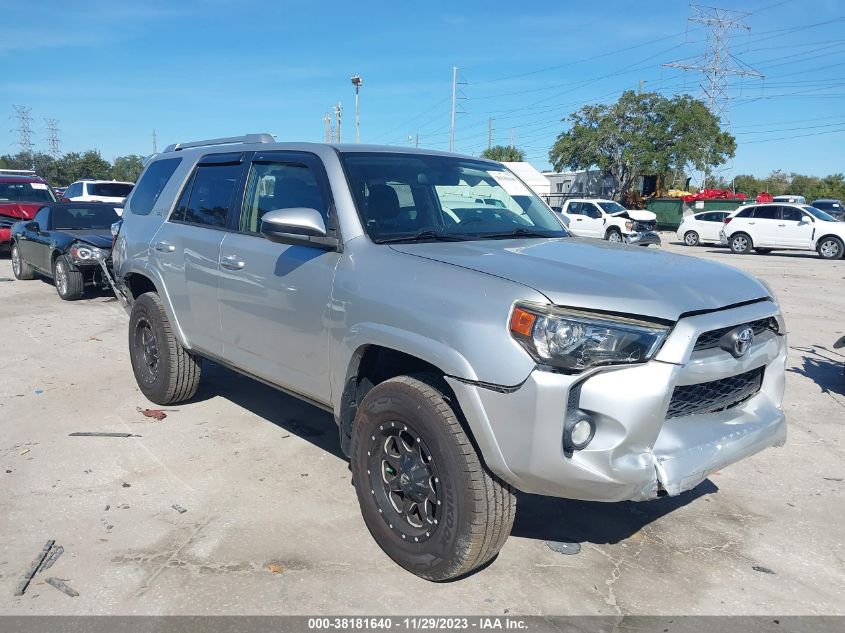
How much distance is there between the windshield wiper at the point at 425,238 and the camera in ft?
11.6

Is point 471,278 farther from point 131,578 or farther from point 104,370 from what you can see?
point 104,370

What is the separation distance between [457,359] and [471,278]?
0.37 meters

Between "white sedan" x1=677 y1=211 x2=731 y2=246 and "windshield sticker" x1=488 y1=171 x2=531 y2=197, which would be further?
"white sedan" x1=677 y1=211 x2=731 y2=246

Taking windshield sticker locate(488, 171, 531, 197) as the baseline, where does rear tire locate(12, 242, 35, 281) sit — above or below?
below

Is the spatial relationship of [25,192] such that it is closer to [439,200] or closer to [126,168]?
[439,200]

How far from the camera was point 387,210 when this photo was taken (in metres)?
3.76

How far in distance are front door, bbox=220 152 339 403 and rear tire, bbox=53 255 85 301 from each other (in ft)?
23.6

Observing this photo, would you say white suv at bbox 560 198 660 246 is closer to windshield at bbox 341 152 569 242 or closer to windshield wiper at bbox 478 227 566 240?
windshield at bbox 341 152 569 242

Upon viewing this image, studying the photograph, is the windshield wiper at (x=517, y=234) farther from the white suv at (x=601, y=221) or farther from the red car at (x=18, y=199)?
the white suv at (x=601, y=221)

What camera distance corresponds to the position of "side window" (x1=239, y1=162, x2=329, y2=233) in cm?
396

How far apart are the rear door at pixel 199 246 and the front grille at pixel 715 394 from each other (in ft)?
9.50

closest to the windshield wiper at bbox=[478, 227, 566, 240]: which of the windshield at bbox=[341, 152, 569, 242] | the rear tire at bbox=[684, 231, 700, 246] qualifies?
the windshield at bbox=[341, 152, 569, 242]

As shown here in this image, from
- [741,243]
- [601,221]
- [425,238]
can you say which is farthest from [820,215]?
[425,238]

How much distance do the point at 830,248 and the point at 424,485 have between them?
878 inches
